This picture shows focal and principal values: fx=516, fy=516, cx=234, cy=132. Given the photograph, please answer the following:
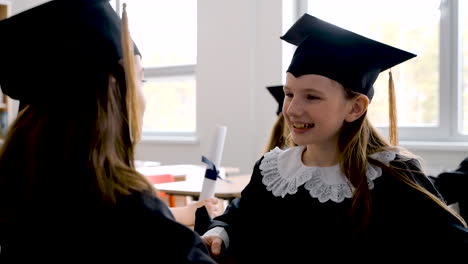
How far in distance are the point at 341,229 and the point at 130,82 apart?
2.75 ft

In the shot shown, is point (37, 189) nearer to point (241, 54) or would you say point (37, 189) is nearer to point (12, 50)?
point (12, 50)

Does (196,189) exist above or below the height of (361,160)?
below

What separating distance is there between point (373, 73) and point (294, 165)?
1.36 ft

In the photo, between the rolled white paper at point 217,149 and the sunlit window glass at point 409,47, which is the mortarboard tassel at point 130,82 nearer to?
the rolled white paper at point 217,149

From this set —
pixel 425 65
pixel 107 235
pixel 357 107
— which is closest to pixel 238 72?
pixel 425 65

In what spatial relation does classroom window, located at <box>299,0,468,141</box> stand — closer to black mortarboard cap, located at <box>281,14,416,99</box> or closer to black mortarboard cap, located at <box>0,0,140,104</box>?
black mortarboard cap, located at <box>281,14,416,99</box>

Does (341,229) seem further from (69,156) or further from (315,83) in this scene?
(69,156)

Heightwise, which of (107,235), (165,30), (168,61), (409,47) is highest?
(165,30)

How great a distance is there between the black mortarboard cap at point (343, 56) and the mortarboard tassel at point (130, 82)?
645mm

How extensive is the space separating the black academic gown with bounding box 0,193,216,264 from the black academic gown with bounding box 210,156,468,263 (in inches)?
22.9

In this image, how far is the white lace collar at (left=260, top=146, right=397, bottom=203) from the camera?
65.2 inches

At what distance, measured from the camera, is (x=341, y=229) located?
Result: 162cm

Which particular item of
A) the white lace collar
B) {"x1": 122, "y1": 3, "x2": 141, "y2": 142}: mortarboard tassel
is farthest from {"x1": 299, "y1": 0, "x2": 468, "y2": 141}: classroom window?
{"x1": 122, "y1": 3, "x2": 141, "y2": 142}: mortarboard tassel

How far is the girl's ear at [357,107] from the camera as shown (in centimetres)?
169
